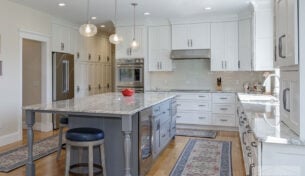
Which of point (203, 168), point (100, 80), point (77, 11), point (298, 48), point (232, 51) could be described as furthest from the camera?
point (100, 80)

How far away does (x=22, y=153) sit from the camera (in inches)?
171

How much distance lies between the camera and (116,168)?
3.23 meters

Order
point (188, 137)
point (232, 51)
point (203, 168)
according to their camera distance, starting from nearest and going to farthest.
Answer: point (203, 168) < point (188, 137) < point (232, 51)

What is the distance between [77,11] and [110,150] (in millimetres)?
3741

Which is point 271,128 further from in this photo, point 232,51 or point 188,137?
point 232,51

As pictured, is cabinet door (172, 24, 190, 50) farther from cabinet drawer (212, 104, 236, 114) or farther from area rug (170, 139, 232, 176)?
area rug (170, 139, 232, 176)

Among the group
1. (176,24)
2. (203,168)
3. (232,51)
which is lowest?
(203,168)

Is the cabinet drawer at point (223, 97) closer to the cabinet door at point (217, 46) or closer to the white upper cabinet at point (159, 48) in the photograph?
the cabinet door at point (217, 46)

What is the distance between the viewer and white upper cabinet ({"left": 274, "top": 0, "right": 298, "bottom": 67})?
1.58m

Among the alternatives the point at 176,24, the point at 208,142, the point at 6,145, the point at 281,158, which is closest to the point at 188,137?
the point at 208,142

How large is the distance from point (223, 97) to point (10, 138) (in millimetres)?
4548

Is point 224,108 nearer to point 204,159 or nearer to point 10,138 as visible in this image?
point 204,159

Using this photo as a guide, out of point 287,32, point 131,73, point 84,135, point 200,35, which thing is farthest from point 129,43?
point 287,32

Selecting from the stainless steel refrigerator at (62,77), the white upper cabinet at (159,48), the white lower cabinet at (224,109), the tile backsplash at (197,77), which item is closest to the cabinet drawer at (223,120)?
the white lower cabinet at (224,109)
